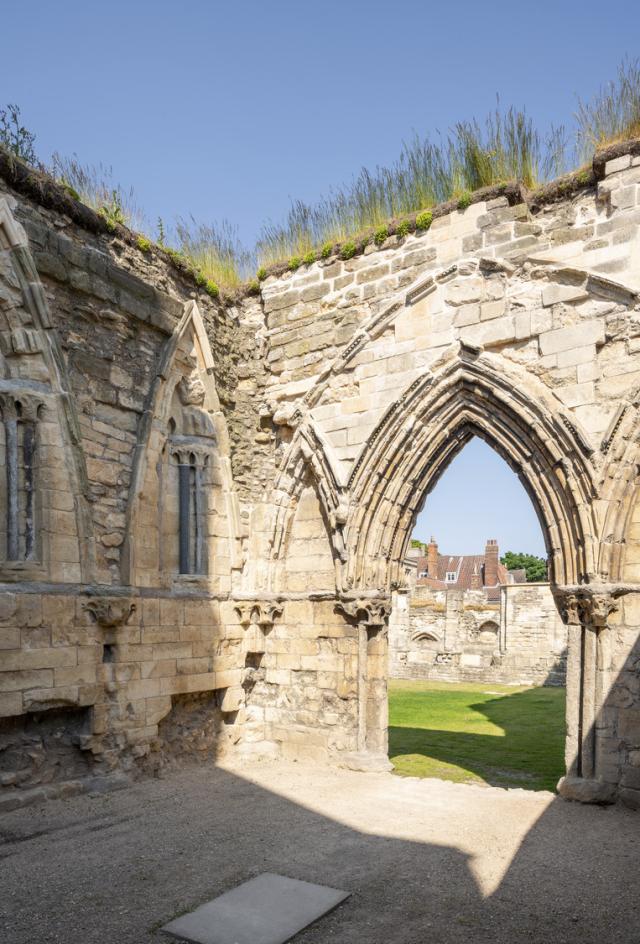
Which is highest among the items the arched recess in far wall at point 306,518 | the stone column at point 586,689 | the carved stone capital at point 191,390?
the carved stone capital at point 191,390

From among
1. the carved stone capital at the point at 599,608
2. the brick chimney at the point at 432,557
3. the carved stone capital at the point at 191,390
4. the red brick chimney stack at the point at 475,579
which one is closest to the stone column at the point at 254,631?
the carved stone capital at the point at 191,390

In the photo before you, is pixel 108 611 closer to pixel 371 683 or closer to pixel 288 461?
pixel 371 683

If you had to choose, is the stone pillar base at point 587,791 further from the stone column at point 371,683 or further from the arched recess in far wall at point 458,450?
the stone column at point 371,683

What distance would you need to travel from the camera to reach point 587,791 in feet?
19.7

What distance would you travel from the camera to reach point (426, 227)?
25.8 feet

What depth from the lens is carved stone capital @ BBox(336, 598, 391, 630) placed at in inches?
297

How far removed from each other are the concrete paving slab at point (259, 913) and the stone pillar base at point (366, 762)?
3041mm

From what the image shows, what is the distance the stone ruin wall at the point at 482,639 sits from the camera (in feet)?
71.6

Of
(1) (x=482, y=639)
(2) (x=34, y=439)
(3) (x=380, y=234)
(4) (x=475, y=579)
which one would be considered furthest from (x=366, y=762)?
(4) (x=475, y=579)

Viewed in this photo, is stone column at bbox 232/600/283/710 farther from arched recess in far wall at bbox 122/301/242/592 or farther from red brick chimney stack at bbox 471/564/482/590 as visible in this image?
red brick chimney stack at bbox 471/564/482/590

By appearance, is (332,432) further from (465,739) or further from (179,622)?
(465,739)

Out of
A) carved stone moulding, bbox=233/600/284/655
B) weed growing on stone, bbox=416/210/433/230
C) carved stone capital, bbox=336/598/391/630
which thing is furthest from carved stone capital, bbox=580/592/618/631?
weed growing on stone, bbox=416/210/433/230

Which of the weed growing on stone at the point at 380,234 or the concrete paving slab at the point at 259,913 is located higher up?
the weed growing on stone at the point at 380,234

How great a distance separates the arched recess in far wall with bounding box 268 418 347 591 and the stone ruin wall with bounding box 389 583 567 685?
14.9 meters
